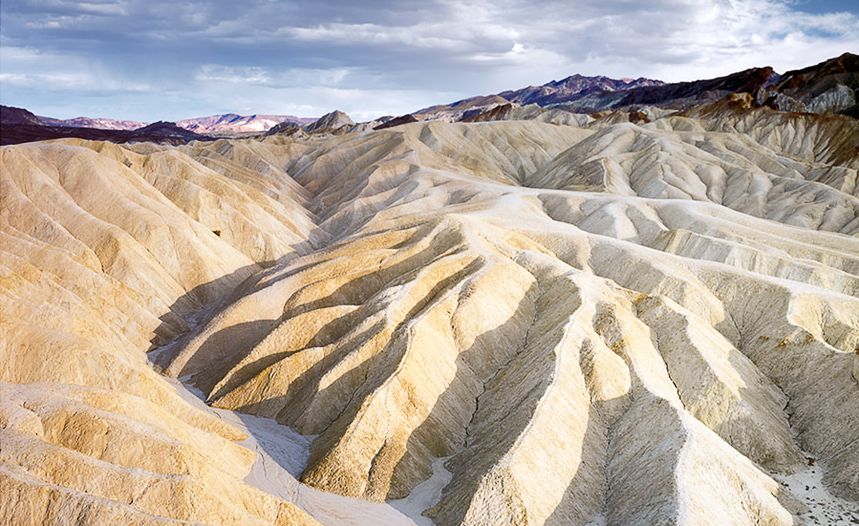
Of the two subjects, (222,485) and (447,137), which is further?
(447,137)

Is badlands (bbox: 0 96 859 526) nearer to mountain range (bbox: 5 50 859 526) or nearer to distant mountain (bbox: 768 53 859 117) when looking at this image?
mountain range (bbox: 5 50 859 526)

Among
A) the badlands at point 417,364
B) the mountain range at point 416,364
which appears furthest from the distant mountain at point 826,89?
the mountain range at point 416,364

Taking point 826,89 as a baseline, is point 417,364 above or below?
below

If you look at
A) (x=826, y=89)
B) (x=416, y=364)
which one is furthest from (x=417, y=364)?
(x=826, y=89)

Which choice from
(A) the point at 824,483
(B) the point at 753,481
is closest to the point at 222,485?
(B) the point at 753,481

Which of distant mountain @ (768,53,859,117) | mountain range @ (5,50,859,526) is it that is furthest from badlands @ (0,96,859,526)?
distant mountain @ (768,53,859,117)

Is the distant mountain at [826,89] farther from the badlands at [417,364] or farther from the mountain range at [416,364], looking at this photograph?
the mountain range at [416,364]

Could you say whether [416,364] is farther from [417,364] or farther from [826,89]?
[826,89]

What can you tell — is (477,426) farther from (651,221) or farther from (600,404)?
(651,221)
